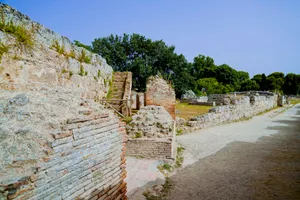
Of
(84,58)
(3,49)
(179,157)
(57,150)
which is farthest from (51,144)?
(84,58)

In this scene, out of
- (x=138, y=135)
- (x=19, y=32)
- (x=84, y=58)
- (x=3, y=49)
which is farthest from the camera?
(x=84, y=58)

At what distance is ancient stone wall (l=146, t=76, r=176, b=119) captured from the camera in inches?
389

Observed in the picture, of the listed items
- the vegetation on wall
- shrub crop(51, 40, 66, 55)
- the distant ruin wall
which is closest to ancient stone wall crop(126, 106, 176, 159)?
shrub crop(51, 40, 66, 55)

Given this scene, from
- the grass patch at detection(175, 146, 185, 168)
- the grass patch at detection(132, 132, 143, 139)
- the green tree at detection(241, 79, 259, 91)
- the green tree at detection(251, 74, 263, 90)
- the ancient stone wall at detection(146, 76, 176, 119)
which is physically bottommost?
the grass patch at detection(175, 146, 185, 168)

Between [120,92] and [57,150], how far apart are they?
25.6 feet

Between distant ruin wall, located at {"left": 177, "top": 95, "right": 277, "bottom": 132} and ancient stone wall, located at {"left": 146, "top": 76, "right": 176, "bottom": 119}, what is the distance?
8.47 ft

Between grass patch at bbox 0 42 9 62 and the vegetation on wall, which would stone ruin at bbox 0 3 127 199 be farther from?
the vegetation on wall

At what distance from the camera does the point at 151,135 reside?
7.10 m

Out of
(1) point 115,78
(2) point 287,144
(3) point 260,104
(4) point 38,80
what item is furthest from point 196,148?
(3) point 260,104

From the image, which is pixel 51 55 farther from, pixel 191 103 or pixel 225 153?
pixel 191 103

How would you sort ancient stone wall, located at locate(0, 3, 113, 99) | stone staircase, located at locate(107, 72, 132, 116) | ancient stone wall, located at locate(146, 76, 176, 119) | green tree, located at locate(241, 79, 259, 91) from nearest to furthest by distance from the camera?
1. ancient stone wall, located at locate(0, 3, 113, 99)
2. stone staircase, located at locate(107, 72, 132, 116)
3. ancient stone wall, located at locate(146, 76, 176, 119)
4. green tree, located at locate(241, 79, 259, 91)

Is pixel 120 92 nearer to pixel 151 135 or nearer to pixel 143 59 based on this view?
pixel 151 135

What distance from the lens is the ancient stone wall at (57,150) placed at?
2211mm

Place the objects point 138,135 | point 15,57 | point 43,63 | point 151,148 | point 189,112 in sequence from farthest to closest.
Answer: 1. point 189,112
2. point 138,135
3. point 151,148
4. point 43,63
5. point 15,57
